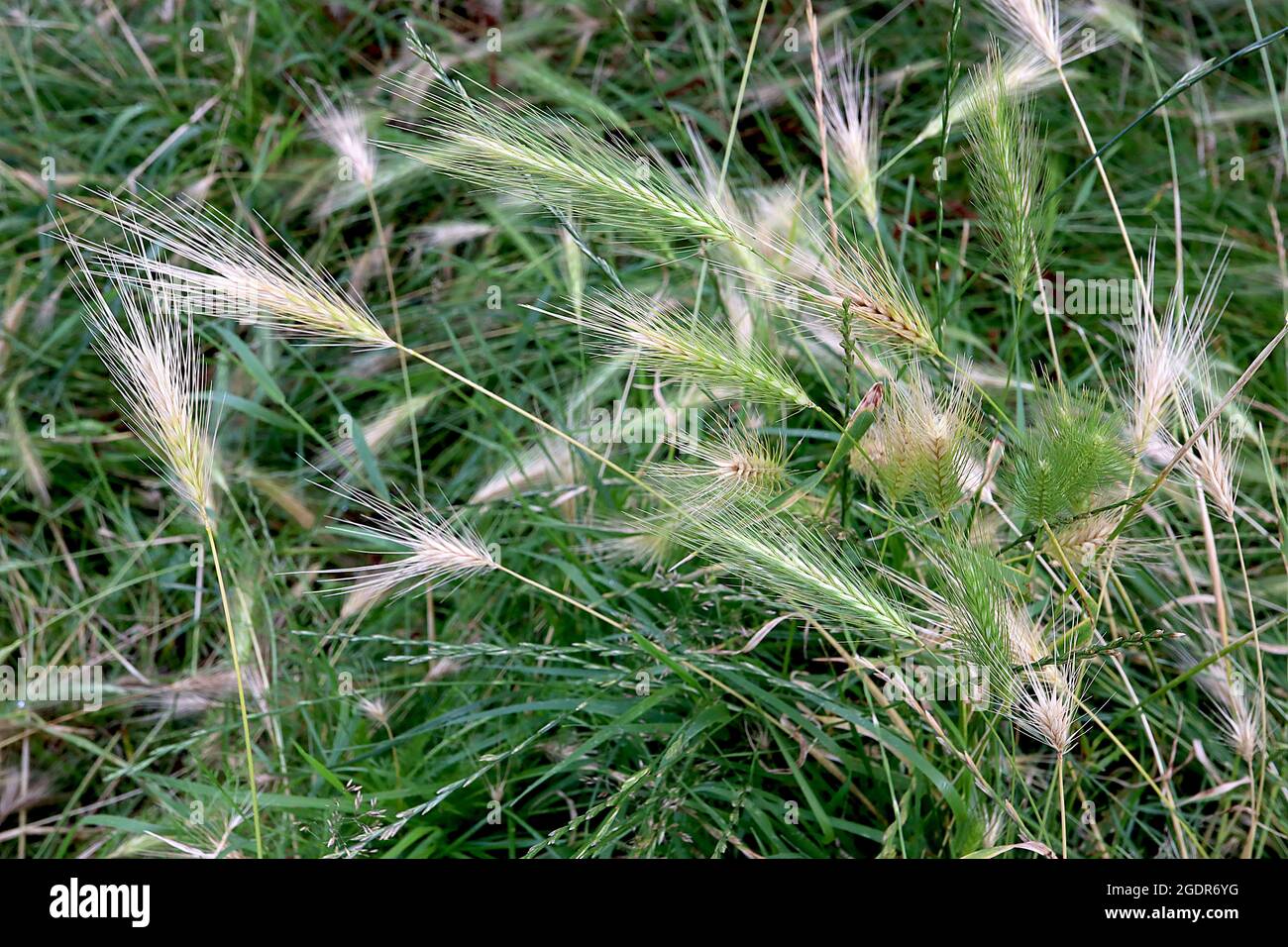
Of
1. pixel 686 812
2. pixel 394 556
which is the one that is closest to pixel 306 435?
pixel 394 556

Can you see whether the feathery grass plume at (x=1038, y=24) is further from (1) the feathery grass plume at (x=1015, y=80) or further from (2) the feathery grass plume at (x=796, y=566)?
(2) the feathery grass plume at (x=796, y=566)

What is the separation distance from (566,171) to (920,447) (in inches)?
20.6

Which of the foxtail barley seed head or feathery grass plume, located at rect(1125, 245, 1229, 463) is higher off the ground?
the foxtail barley seed head

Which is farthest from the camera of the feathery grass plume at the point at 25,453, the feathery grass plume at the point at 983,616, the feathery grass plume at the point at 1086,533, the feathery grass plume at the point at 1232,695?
the feathery grass plume at the point at 25,453

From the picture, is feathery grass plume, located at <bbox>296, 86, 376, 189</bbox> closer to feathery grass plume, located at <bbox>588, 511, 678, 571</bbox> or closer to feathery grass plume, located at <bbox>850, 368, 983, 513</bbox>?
feathery grass plume, located at <bbox>588, 511, 678, 571</bbox>

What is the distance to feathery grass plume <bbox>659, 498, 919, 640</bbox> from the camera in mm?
1134

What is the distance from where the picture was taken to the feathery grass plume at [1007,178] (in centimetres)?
127

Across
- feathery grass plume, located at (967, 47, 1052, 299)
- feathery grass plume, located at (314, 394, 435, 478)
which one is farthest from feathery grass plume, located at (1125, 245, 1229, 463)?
feathery grass plume, located at (314, 394, 435, 478)

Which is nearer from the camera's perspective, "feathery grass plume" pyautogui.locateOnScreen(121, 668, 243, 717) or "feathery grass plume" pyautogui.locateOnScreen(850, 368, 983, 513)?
"feathery grass plume" pyautogui.locateOnScreen(850, 368, 983, 513)

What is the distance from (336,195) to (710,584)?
1404 mm

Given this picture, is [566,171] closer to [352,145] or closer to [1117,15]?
[352,145]

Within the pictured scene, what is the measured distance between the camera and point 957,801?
54.4 inches

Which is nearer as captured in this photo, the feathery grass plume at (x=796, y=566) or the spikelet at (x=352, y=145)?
the feathery grass plume at (x=796, y=566)

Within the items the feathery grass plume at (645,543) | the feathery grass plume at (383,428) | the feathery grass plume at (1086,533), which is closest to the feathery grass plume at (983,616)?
the feathery grass plume at (1086,533)
